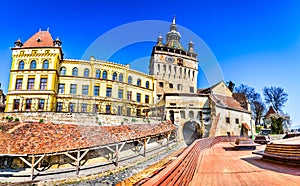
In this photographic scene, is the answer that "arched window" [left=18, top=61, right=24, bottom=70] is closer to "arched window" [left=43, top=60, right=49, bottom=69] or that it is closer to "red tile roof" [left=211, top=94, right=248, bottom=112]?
"arched window" [left=43, top=60, right=49, bottom=69]

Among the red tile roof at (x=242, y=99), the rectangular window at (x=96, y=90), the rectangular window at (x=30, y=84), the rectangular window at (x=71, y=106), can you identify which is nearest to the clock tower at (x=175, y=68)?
the red tile roof at (x=242, y=99)

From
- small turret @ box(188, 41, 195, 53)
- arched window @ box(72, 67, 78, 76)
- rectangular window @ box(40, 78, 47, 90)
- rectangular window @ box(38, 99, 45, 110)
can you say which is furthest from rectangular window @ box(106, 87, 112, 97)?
small turret @ box(188, 41, 195, 53)

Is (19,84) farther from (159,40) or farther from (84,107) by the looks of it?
(159,40)

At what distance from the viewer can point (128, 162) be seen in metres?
15.0

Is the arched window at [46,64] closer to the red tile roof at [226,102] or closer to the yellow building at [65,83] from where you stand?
the yellow building at [65,83]

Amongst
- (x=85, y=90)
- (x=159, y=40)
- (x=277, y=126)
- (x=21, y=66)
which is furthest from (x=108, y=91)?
(x=277, y=126)

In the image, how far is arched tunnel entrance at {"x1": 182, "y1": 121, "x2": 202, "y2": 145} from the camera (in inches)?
1117

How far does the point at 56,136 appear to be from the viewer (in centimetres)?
1510

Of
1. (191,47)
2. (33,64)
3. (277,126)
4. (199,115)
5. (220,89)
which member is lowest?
(277,126)

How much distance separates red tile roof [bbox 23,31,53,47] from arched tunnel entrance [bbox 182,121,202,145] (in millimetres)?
22829

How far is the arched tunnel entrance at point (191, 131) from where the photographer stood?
2836cm

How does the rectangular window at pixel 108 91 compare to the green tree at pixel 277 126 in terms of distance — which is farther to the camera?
the green tree at pixel 277 126

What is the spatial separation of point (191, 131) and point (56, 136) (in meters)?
19.4

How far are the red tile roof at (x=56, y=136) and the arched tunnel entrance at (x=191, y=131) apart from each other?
11110 mm
